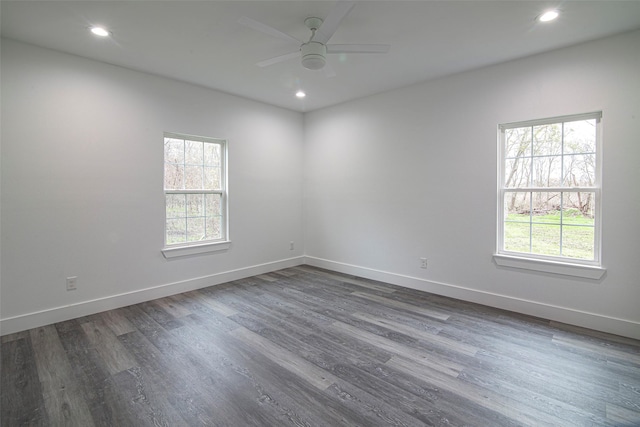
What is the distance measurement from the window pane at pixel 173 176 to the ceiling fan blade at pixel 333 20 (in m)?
2.52

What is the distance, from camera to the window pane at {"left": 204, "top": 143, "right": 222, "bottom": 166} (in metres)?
4.36

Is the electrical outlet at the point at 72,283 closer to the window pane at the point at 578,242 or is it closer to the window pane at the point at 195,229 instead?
the window pane at the point at 195,229

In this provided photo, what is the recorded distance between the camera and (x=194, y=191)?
4.18 meters

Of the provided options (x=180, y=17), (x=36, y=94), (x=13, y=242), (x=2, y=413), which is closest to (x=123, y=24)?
(x=180, y=17)

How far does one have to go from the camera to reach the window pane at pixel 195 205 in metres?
4.17

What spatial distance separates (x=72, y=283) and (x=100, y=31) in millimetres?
2441

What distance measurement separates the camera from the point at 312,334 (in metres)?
2.87

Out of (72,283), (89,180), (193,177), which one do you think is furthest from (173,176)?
(72,283)

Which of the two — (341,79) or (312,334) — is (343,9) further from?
(312,334)

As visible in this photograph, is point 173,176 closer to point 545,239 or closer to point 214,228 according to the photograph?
point 214,228

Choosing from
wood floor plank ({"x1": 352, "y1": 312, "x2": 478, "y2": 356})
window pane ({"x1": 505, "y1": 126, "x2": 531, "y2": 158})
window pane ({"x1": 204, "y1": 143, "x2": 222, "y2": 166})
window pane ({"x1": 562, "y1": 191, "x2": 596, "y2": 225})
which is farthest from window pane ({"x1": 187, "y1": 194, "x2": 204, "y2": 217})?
window pane ({"x1": 562, "y1": 191, "x2": 596, "y2": 225})

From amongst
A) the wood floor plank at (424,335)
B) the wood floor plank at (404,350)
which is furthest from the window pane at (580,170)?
the wood floor plank at (404,350)

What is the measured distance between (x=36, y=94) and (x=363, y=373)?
3.86m

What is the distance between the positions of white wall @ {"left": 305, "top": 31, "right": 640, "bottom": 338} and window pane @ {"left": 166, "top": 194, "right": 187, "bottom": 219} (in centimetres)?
214
